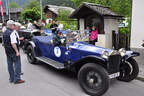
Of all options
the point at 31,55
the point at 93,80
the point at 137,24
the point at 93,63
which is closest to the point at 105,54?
the point at 93,63

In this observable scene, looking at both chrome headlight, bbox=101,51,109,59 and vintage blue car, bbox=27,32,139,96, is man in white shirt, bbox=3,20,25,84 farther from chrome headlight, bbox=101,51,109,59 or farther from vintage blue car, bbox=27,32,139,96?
chrome headlight, bbox=101,51,109,59

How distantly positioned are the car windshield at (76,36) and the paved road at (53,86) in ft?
4.17

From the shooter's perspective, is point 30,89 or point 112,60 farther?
point 30,89

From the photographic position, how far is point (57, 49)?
4914mm

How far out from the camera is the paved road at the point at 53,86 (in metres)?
3.80

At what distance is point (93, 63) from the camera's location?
11.9 ft

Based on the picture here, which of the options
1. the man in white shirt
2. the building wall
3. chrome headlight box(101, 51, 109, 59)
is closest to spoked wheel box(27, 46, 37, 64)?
the man in white shirt

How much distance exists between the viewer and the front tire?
3.36 metres

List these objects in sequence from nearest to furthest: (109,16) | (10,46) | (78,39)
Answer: (10,46) < (78,39) < (109,16)

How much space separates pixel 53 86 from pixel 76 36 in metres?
1.67

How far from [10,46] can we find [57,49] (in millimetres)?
1465

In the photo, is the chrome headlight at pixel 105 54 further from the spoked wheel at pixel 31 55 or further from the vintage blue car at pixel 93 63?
the spoked wheel at pixel 31 55

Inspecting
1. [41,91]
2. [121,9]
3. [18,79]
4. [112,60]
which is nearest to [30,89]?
[41,91]

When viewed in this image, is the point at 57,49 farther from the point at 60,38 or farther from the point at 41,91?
the point at 41,91
